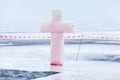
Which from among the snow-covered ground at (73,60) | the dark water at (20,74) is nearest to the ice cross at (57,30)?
the snow-covered ground at (73,60)

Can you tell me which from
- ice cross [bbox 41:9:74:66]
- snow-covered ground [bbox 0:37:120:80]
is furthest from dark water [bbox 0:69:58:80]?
ice cross [bbox 41:9:74:66]

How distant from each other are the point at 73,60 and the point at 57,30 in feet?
0.93

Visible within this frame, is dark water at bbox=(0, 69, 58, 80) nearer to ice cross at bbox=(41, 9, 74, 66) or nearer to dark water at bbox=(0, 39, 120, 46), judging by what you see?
ice cross at bbox=(41, 9, 74, 66)

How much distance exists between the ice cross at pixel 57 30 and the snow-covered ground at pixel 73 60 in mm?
63

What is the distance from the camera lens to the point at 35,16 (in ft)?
6.96

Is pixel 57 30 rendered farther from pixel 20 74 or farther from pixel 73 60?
pixel 20 74

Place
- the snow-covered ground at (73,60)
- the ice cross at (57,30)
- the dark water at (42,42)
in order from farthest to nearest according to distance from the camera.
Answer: the dark water at (42,42)
the ice cross at (57,30)
the snow-covered ground at (73,60)

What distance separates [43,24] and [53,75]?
441 mm

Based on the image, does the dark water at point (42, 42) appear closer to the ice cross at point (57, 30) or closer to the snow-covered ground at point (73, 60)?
the snow-covered ground at point (73, 60)

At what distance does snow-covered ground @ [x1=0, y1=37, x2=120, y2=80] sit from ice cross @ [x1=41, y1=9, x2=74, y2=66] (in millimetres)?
63

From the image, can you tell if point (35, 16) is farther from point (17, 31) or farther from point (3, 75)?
point (3, 75)

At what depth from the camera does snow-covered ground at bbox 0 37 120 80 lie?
155cm

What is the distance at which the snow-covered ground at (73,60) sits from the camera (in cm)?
155

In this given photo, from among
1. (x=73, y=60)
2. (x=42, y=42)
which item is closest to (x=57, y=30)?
(x=73, y=60)
